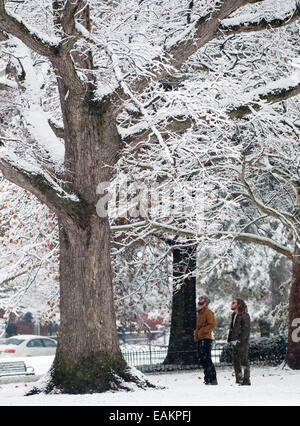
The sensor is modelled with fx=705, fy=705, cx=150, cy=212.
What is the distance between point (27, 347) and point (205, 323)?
18456mm

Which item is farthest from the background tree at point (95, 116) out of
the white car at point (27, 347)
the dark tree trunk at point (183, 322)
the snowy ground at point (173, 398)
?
the white car at point (27, 347)

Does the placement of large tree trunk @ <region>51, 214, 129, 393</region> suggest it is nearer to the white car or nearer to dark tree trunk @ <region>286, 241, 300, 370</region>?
dark tree trunk @ <region>286, 241, 300, 370</region>

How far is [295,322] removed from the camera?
1709 centimetres

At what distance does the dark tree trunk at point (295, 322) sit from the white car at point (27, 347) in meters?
14.3

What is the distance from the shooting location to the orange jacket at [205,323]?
1264 centimetres

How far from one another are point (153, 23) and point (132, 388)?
6.16 metres

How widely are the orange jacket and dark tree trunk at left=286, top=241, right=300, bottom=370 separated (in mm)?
4645

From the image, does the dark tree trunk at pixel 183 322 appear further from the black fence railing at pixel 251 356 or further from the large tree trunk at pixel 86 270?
the large tree trunk at pixel 86 270

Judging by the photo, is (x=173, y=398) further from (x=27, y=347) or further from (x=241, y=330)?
(x=27, y=347)

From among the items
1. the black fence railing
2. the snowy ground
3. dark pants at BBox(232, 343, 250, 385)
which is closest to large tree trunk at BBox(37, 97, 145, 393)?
the snowy ground

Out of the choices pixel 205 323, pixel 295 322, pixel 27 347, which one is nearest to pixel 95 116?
pixel 205 323
